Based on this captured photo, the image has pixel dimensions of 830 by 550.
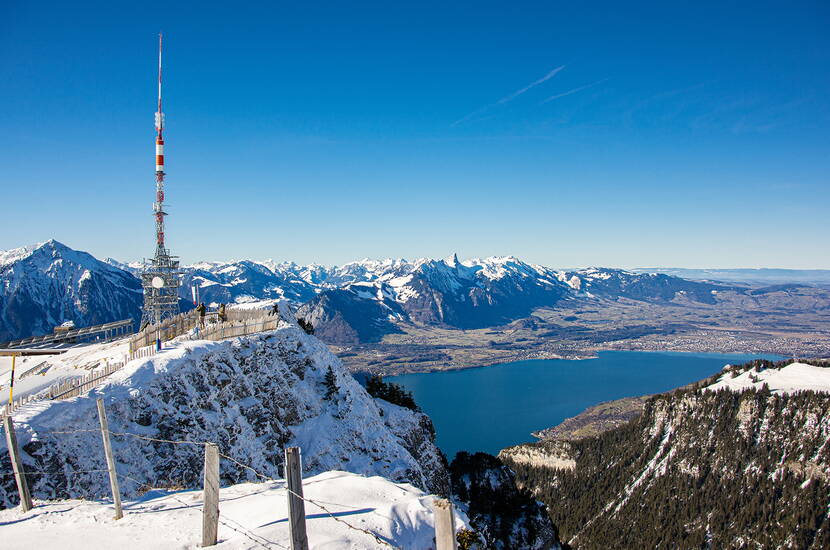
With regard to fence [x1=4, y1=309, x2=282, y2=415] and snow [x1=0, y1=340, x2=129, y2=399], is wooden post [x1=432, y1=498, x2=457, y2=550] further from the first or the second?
snow [x1=0, y1=340, x2=129, y2=399]

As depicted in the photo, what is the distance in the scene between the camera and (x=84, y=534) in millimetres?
15188

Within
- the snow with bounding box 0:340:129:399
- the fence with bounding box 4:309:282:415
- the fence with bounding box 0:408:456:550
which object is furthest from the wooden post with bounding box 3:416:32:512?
the snow with bounding box 0:340:129:399

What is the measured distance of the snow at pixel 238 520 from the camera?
14688 mm

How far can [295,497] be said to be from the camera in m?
9.77

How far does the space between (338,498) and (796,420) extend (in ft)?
453

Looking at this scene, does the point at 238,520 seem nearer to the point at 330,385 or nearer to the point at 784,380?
the point at 330,385

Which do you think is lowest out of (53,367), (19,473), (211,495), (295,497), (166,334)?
(53,367)

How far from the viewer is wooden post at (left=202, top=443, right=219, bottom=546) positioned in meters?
12.4

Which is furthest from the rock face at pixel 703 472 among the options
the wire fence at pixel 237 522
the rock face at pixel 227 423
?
the wire fence at pixel 237 522

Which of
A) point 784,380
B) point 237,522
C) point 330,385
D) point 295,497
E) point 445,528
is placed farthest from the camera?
point 784,380

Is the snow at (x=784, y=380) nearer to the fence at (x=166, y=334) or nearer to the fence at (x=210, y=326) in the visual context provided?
the fence at (x=210, y=326)

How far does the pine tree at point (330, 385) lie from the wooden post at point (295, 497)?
3507 centimetres

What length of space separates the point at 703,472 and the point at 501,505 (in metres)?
81.1

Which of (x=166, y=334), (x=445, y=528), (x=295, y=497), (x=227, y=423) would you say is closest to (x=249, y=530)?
(x=295, y=497)
